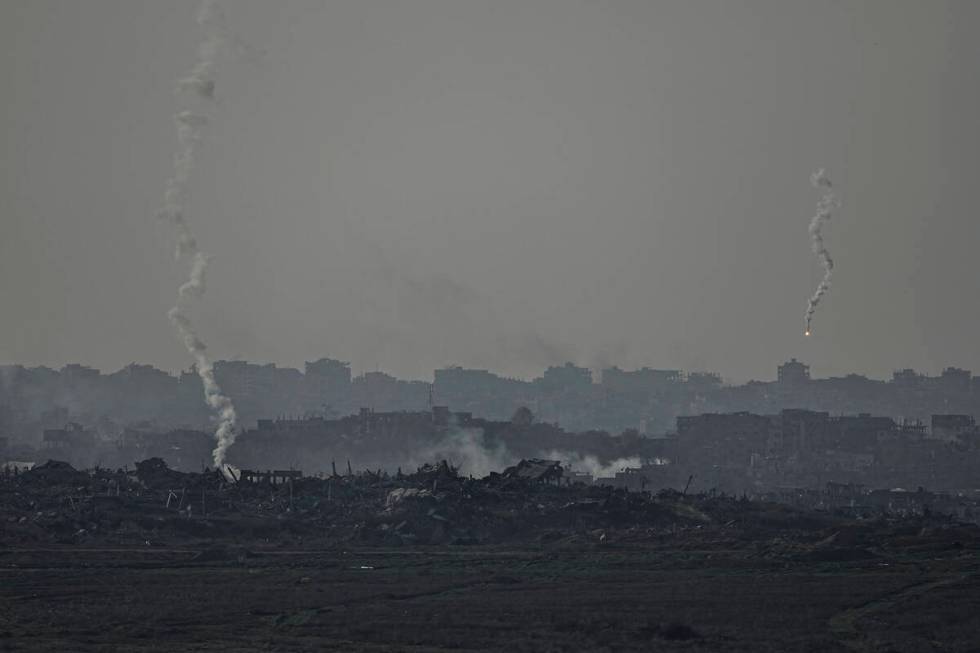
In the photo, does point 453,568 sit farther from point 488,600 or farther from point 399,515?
point 399,515

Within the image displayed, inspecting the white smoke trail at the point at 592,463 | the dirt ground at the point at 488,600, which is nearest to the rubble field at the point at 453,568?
the dirt ground at the point at 488,600

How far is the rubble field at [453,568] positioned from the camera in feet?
145

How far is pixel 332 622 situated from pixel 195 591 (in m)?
8.74

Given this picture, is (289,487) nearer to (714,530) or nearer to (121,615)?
(714,530)

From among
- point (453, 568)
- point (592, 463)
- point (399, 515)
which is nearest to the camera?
point (453, 568)

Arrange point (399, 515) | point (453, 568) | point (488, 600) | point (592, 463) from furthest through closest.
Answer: point (592, 463)
point (399, 515)
point (453, 568)
point (488, 600)

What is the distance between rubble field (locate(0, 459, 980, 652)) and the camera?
44.2 metres

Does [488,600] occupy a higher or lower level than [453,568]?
lower

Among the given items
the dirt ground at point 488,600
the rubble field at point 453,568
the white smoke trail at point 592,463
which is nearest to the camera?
the dirt ground at point 488,600

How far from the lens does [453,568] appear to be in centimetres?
6259

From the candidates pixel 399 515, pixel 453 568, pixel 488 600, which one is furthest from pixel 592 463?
pixel 488 600

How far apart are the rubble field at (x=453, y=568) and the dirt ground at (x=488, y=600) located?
0.12 metres

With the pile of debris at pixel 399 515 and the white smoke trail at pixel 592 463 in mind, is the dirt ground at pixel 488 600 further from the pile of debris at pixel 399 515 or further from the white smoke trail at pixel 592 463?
the white smoke trail at pixel 592 463

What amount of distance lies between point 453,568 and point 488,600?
10777 millimetres
